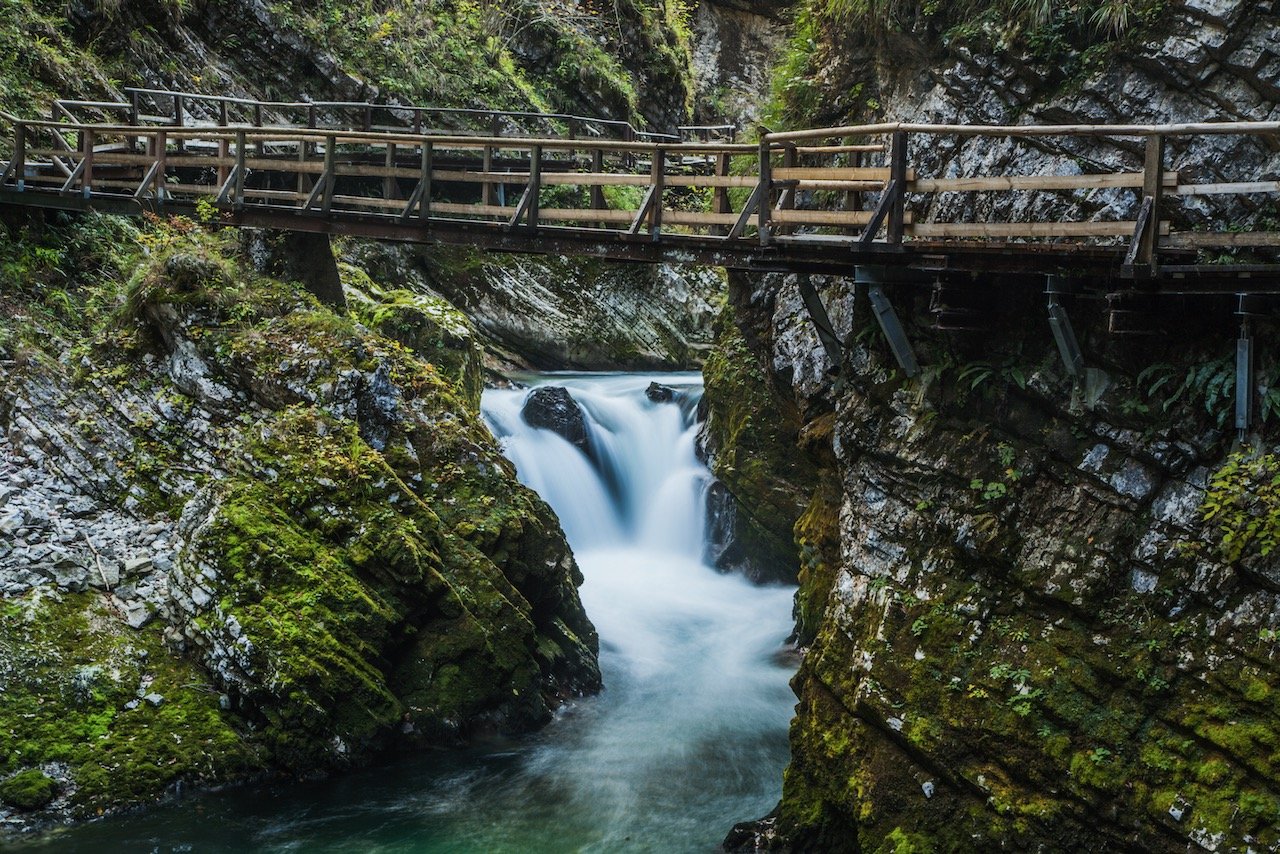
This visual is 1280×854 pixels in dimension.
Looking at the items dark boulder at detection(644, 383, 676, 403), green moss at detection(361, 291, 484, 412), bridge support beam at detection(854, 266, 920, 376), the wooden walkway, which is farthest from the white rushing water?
bridge support beam at detection(854, 266, 920, 376)

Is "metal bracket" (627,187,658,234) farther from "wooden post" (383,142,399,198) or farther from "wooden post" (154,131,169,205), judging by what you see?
"wooden post" (154,131,169,205)

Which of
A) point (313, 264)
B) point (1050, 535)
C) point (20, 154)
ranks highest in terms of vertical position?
point (20, 154)

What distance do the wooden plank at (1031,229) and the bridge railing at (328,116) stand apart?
9487 mm

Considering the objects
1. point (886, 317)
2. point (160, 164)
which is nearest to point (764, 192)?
point (886, 317)

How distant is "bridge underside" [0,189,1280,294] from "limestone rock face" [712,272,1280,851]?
692mm

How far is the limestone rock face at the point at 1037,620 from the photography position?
815 centimetres

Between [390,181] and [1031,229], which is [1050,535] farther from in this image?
[390,181]

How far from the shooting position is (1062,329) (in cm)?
895

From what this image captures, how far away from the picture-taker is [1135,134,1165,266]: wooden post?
8219mm

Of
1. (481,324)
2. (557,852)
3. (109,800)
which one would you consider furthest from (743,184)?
(481,324)

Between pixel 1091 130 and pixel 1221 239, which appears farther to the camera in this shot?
A: pixel 1091 130

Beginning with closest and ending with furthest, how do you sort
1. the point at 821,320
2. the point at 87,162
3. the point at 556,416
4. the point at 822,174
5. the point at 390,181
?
the point at 822,174, the point at 821,320, the point at 390,181, the point at 87,162, the point at 556,416

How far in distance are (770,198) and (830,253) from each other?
942 millimetres

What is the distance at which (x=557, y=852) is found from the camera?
409 inches
